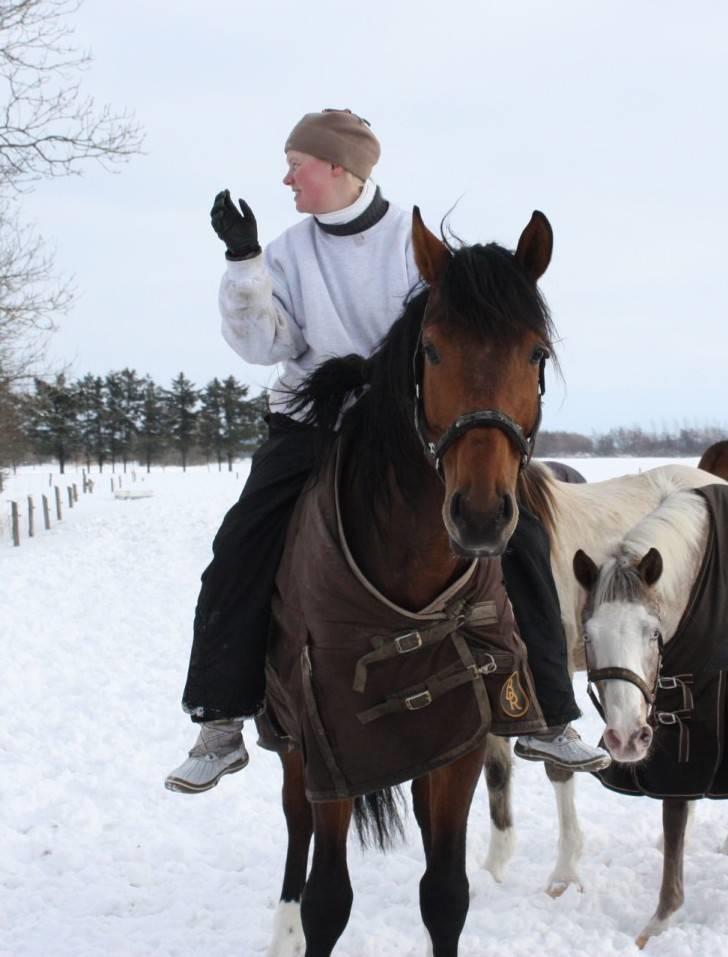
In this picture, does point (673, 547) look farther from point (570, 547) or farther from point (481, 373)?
point (481, 373)

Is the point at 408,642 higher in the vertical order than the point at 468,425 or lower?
lower

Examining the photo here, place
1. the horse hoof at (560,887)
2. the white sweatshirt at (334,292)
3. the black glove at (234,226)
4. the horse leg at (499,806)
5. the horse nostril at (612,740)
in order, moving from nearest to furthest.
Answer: the black glove at (234,226) → the white sweatshirt at (334,292) → the horse nostril at (612,740) → the horse hoof at (560,887) → the horse leg at (499,806)

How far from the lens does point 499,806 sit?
521 centimetres

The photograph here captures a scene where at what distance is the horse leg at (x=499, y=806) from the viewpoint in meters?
5.12

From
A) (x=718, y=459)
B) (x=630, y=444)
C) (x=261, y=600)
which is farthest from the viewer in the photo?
(x=630, y=444)

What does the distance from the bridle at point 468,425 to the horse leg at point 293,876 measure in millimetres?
2220

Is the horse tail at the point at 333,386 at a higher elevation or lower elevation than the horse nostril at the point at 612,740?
higher

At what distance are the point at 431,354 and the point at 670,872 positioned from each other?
3439 millimetres

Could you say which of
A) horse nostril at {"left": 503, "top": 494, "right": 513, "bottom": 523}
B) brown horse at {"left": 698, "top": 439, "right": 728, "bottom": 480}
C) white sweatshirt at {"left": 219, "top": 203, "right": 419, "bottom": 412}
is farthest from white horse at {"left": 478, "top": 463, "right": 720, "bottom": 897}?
horse nostril at {"left": 503, "top": 494, "right": 513, "bottom": 523}

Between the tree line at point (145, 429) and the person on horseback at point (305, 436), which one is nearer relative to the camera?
the person on horseback at point (305, 436)

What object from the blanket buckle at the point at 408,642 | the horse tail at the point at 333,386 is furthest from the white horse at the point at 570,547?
the blanket buckle at the point at 408,642

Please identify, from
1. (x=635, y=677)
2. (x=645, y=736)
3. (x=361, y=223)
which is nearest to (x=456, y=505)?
(x=361, y=223)

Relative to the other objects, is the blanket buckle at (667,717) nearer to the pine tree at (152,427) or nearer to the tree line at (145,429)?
the tree line at (145,429)

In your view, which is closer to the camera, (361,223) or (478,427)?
(478,427)
